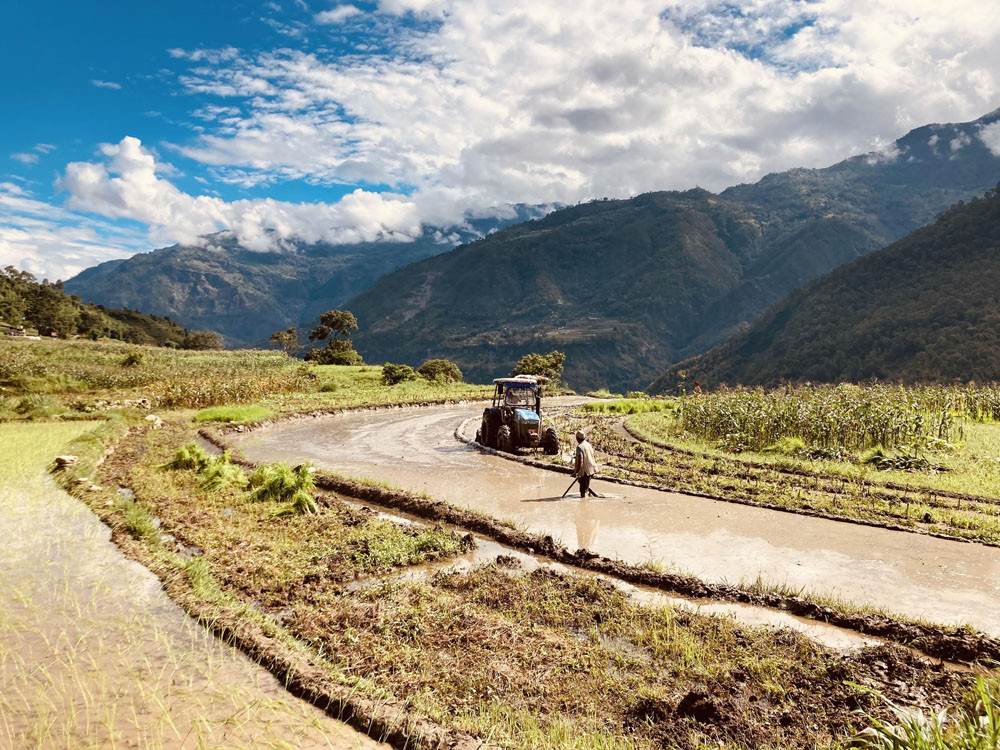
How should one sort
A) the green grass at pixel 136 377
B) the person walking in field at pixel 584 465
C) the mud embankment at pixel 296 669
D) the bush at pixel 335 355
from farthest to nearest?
the bush at pixel 335 355 → the green grass at pixel 136 377 → the person walking in field at pixel 584 465 → the mud embankment at pixel 296 669

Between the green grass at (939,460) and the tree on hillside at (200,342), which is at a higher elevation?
the tree on hillside at (200,342)

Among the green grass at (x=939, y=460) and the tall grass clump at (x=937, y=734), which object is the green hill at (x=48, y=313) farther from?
the tall grass clump at (x=937, y=734)

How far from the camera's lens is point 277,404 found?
118 feet

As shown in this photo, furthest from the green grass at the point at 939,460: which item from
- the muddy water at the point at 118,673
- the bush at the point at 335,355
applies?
the bush at the point at 335,355

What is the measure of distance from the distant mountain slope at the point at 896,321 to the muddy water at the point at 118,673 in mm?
68499

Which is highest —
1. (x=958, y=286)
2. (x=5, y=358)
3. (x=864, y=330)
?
(x=958, y=286)

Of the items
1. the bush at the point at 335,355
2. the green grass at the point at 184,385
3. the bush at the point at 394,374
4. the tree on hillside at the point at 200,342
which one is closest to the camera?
the green grass at the point at 184,385

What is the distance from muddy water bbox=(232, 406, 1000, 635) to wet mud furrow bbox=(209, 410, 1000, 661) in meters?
0.24

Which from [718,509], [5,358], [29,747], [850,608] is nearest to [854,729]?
[850,608]

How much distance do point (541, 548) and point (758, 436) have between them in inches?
578

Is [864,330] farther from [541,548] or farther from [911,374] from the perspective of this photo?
[541,548]

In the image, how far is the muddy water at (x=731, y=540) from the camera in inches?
333

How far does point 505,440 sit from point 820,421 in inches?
457

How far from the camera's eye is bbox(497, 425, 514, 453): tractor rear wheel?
21219mm
